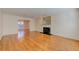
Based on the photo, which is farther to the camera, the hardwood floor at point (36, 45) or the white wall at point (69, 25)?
the white wall at point (69, 25)

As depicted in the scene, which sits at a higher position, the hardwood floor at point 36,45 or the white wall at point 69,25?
the white wall at point 69,25

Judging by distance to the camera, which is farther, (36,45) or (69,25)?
(69,25)

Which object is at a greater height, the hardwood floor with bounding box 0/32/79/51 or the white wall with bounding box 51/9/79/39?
the white wall with bounding box 51/9/79/39

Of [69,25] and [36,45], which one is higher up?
[69,25]

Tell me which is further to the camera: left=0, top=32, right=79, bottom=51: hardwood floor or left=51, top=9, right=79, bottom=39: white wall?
left=51, top=9, right=79, bottom=39: white wall
